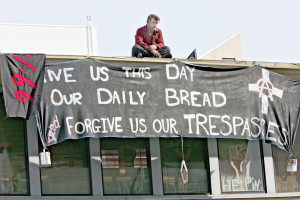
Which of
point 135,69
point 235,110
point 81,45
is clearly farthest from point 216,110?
point 81,45

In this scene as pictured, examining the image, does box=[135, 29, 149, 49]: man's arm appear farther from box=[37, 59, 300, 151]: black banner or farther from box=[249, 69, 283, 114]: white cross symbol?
box=[249, 69, 283, 114]: white cross symbol

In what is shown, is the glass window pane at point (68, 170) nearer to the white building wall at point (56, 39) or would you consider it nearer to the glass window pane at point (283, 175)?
the white building wall at point (56, 39)

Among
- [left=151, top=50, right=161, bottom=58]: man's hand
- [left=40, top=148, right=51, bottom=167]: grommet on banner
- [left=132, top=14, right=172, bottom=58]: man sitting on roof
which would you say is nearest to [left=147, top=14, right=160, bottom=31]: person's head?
[left=132, top=14, right=172, bottom=58]: man sitting on roof

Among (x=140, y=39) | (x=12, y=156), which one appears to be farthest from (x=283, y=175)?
(x=12, y=156)

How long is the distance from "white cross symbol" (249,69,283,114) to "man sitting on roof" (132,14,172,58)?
6.76 ft

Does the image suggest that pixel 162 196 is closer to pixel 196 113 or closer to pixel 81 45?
pixel 196 113

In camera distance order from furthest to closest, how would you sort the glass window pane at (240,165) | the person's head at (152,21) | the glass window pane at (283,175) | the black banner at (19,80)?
the glass window pane at (283,175), the glass window pane at (240,165), the person's head at (152,21), the black banner at (19,80)

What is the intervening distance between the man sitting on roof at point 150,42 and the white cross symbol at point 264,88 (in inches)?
81.1

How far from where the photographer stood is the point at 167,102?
67.7 ft

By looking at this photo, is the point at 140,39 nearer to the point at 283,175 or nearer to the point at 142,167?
the point at 142,167

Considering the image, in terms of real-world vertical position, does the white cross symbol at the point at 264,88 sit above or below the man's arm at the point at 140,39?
below

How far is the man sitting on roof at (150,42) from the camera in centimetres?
2102

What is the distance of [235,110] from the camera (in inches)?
838

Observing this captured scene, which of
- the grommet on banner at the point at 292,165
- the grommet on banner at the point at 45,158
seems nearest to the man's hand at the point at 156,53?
the grommet on banner at the point at 45,158
